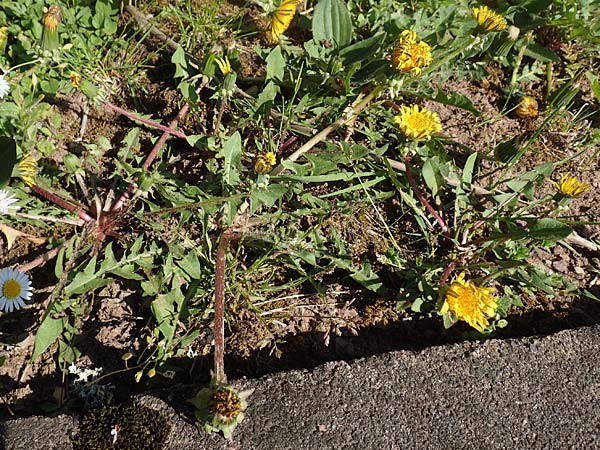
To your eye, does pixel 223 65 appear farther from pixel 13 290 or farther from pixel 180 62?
pixel 13 290

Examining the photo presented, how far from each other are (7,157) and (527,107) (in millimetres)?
2146

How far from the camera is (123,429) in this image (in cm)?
182

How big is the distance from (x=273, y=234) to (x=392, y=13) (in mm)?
1216

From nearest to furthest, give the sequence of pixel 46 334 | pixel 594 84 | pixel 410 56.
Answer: pixel 46 334
pixel 410 56
pixel 594 84

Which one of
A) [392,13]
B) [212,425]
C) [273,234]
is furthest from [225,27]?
[212,425]

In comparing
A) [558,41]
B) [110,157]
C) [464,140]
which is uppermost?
[558,41]

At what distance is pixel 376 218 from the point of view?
8.20ft

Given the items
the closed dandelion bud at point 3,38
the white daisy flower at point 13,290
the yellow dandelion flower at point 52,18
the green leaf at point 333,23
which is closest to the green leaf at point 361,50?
the green leaf at point 333,23

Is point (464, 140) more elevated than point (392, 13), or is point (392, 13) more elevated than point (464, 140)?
point (392, 13)

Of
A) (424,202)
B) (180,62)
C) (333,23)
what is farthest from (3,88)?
Answer: (424,202)

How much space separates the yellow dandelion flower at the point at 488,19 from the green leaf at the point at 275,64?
2.73ft

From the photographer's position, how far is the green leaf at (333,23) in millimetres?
2523

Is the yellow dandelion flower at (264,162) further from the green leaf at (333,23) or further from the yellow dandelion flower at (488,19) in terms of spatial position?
the yellow dandelion flower at (488,19)

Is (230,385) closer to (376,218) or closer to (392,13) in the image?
(376,218)
